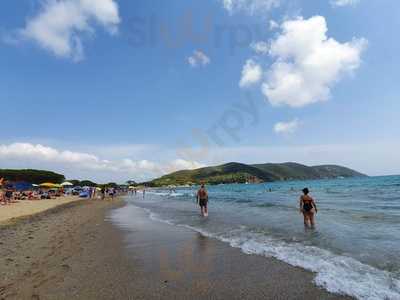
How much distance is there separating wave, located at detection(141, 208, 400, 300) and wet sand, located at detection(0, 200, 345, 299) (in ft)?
1.24

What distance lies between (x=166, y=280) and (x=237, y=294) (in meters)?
1.60

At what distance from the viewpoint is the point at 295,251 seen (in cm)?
891

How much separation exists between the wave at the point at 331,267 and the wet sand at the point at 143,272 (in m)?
0.38

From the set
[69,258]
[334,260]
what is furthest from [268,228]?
[69,258]

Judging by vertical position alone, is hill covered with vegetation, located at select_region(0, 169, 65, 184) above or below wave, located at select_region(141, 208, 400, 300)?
above

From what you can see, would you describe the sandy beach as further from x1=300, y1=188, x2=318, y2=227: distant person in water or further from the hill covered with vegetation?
the hill covered with vegetation

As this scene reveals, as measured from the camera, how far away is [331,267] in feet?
23.5

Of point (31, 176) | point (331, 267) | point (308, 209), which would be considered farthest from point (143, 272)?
point (31, 176)

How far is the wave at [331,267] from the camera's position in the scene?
5574mm

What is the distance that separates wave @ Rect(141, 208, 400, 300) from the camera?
5574mm

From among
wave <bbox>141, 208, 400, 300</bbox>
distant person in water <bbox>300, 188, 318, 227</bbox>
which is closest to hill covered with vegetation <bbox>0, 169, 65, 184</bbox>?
distant person in water <bbox>300, 188, 318, 227</bbox>

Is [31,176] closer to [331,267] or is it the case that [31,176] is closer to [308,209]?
[308,209]

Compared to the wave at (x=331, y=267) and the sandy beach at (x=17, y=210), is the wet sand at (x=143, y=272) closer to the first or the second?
the wave at (x=331, y=267)

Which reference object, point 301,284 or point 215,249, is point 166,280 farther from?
point 215,249
